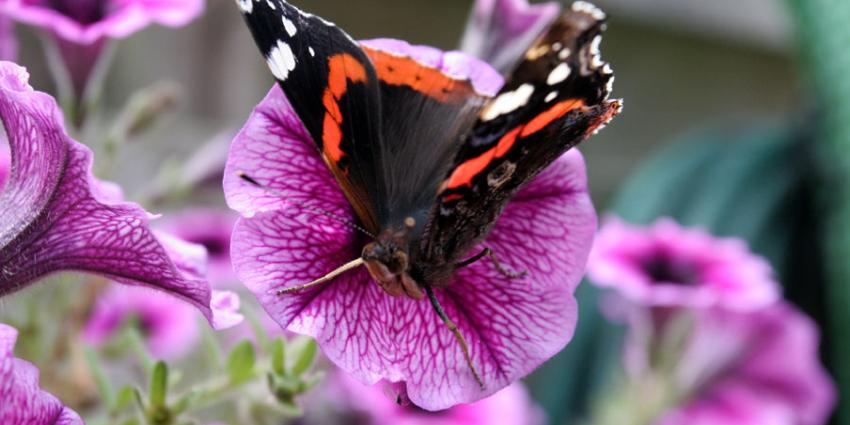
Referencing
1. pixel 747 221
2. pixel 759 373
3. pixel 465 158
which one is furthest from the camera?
pixel 747 221

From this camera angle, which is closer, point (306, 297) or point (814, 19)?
point (306, 297)

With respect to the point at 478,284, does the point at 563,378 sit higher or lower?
lower

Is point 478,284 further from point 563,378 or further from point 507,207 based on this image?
point 563,378

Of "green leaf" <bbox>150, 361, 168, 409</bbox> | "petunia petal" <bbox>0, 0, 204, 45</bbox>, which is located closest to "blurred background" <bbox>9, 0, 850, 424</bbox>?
"petunia petal" <bbox>0, 0, 204, 45</bbox>

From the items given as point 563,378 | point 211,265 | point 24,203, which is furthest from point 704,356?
point 24,203

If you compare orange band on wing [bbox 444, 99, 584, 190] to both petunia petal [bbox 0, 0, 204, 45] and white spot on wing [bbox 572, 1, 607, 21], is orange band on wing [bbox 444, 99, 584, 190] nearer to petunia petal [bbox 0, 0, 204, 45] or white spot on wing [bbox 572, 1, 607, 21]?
white spot on wing [bbox 572, 1, 607, 21]

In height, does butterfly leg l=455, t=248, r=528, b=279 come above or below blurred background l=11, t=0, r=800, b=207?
above
